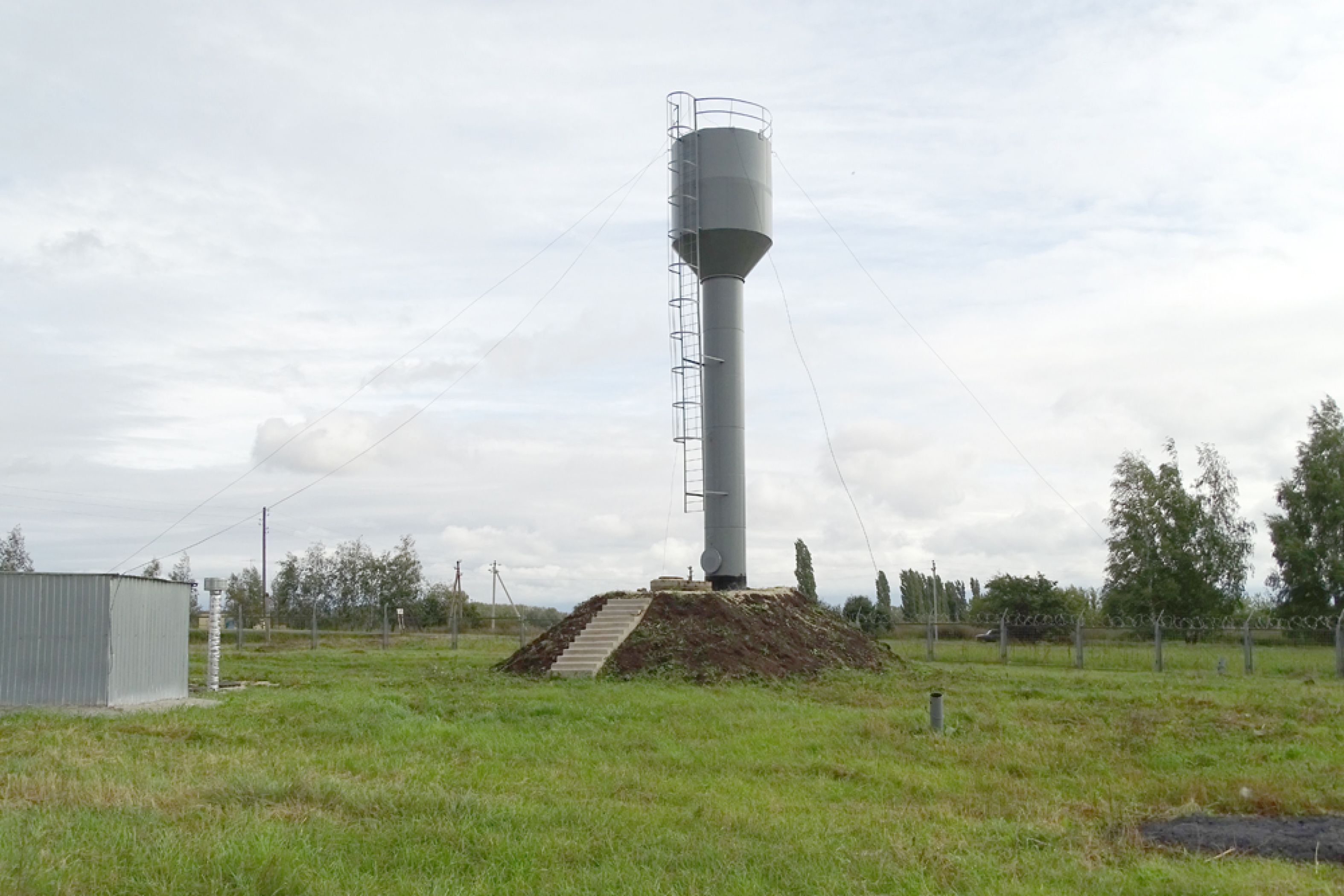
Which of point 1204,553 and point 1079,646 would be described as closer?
point 1079,646

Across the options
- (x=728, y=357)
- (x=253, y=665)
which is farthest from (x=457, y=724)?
(x=253, y=665)

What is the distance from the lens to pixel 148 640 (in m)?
20.5

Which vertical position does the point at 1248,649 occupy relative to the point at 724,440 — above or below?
below

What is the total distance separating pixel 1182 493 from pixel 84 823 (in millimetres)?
56146

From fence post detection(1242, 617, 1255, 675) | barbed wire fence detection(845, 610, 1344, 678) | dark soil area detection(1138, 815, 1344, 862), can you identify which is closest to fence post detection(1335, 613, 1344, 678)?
barbed wire fence detection(845, 610, 1344, 678)

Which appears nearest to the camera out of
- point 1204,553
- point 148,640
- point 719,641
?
point 148,640

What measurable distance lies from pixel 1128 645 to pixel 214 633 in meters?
25.0

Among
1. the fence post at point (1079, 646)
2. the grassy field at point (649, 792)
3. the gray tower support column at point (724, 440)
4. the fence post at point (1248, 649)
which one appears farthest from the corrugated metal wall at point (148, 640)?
the fence post at point (1248, 649)

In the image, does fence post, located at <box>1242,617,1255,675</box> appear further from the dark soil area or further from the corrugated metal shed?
the corrugated metal shed

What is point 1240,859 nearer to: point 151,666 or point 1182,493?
point 151,666

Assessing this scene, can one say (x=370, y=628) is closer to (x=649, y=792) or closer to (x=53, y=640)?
(x=53, y=640)

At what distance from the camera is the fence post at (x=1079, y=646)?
3111 centimetres

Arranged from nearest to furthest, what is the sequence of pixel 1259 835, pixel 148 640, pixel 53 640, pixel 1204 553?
pixel 1259 835, pixel 53 640, pixel 148 640, pixel 1204 553

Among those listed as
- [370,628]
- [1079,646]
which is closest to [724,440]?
[1079,646]
